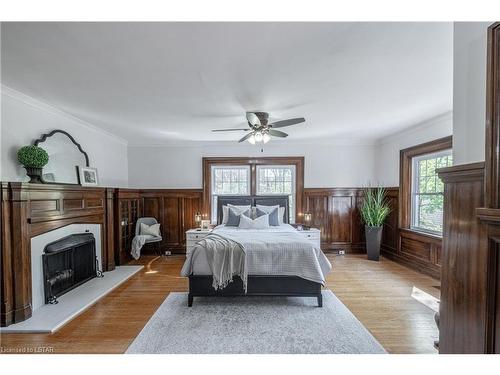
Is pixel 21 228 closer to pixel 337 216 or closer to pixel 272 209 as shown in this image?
pixel 272 209

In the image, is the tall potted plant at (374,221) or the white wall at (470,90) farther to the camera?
the tall potted plant at (374,221)

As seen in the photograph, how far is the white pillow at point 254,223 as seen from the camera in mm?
4551

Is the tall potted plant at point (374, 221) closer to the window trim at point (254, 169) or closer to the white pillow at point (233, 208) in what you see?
the window trim at point (254, 169)

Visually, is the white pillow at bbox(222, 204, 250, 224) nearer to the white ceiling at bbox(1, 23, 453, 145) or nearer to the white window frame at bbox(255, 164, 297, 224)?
the white window frame at bbox(255, 164, 297, 224)

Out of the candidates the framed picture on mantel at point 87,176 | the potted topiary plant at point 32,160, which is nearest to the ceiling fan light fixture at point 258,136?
the potted topiary plant at point 32,160

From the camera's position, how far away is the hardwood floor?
7.19 feet

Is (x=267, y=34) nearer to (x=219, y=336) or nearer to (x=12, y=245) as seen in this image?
(x=219, y=336)

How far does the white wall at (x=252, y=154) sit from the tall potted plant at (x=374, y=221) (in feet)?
2.06

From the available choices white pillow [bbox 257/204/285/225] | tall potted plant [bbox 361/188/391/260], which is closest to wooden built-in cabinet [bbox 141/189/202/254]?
white pillow [bbox 257/204/285/225]

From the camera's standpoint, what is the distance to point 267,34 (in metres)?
1.68

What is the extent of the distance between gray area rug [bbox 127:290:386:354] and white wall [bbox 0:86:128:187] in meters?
2.41

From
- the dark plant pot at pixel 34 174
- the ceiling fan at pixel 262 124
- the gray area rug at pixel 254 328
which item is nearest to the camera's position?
the gray area rug at pixel 254 328

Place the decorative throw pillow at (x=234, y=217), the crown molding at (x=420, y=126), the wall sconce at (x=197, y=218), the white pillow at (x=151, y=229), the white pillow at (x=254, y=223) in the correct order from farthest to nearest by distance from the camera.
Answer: the wall sconce at (x=197, y=218)
the white pillow at (x=151, y=229)
the decorative throw pillow at (x=234, y=217)
the white pillow at (x=254, y=223)
the crown molding at (x=420, y=126)
